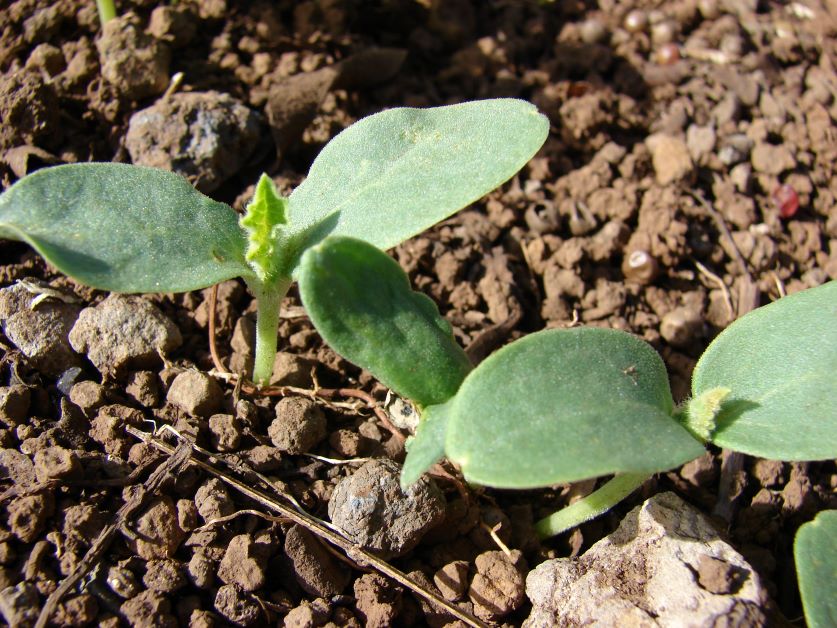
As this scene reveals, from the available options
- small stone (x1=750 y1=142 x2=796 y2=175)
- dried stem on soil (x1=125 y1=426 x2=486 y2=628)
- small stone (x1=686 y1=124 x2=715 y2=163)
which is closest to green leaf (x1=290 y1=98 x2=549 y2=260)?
dried stem on soil (x1=125 y1=426 x2=486 y2=628)

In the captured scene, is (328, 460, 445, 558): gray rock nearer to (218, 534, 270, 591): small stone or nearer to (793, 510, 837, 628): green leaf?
(218, 534, 270, 591): small stone

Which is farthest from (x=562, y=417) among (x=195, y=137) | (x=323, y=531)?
(x=195, y=137)

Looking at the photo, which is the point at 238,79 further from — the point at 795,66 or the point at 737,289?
the point at 795,66

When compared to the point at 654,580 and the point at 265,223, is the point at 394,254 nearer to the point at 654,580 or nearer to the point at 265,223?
the point at 265,223

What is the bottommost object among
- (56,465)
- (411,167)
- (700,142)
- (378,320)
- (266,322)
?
(56,465)

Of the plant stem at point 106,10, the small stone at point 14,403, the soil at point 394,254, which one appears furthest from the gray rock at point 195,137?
the small stone at point 14,403

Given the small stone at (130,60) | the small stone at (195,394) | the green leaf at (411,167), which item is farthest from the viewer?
the small stone at (130,60)

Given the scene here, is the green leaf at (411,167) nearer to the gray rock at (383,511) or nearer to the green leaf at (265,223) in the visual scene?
the green leaf at (265,223)
